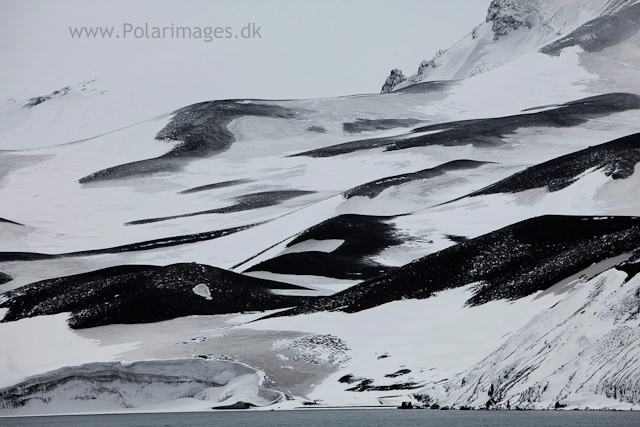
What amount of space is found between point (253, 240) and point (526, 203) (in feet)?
88.0

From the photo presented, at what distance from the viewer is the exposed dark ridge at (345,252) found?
69.0m

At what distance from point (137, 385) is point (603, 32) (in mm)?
145249

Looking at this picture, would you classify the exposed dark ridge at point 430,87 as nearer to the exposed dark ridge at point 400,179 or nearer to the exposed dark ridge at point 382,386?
the exposed dark ridge at point 400,179

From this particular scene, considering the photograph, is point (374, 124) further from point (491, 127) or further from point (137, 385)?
point (137, 385)

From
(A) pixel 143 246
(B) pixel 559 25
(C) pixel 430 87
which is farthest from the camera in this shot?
(B) pixel 559 25

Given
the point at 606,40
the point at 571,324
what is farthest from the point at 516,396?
the point at 606,40

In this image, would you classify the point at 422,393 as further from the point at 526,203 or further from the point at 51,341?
the point at 526,203

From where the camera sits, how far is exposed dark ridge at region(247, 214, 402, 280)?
69000 mm

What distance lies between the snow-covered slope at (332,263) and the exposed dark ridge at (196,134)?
1.74 ft

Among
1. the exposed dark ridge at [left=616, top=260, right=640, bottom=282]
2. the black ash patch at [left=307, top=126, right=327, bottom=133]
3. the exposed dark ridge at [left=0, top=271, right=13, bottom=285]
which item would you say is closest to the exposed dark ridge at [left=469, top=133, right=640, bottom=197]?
the exposed dark ridge at [left=616, top=260, right=640, bottom=282]

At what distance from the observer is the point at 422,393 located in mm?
37406

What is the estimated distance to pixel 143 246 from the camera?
87.5 meters

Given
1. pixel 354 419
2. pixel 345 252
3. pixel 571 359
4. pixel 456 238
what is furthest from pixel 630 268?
pixel 345 252

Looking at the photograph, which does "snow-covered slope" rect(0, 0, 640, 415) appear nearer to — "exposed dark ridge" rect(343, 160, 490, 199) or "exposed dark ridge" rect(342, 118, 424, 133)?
"exposed dark ridge" rect(343, 160, 490, 199)
